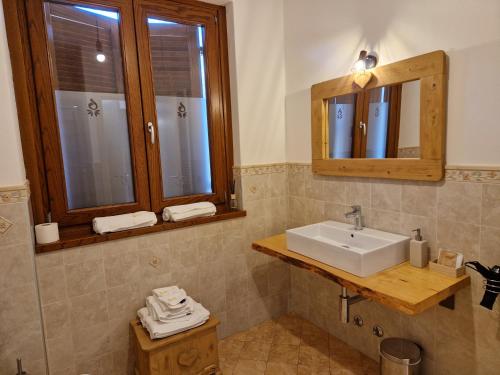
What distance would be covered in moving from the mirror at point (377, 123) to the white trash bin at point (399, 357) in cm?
104

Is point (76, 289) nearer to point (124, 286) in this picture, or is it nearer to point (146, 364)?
point (124, 286)

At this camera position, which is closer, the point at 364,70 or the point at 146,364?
the point at 146,364

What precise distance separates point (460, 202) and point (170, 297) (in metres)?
1.59

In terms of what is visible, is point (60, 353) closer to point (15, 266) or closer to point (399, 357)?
point (15, 266)

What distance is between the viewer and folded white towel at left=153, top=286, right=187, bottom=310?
1.76 m

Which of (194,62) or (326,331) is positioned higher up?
(194,62)

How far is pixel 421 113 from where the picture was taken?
1.57 metres

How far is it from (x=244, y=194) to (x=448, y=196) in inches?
49.8

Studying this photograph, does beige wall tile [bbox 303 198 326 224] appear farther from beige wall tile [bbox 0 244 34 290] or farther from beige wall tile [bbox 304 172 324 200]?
beige wall tile [bbox 0 244 34 290]

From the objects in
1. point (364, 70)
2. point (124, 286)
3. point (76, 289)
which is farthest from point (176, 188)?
point (364, 70)

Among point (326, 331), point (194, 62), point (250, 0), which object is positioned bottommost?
point (326, 331)

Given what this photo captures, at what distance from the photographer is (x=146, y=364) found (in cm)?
166

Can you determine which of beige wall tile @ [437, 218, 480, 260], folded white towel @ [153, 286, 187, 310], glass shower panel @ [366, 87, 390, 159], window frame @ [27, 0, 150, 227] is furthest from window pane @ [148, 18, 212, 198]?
beige wall tile @ [437, 218, 480, 260]

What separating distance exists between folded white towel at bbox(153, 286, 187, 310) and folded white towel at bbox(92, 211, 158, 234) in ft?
1.33
